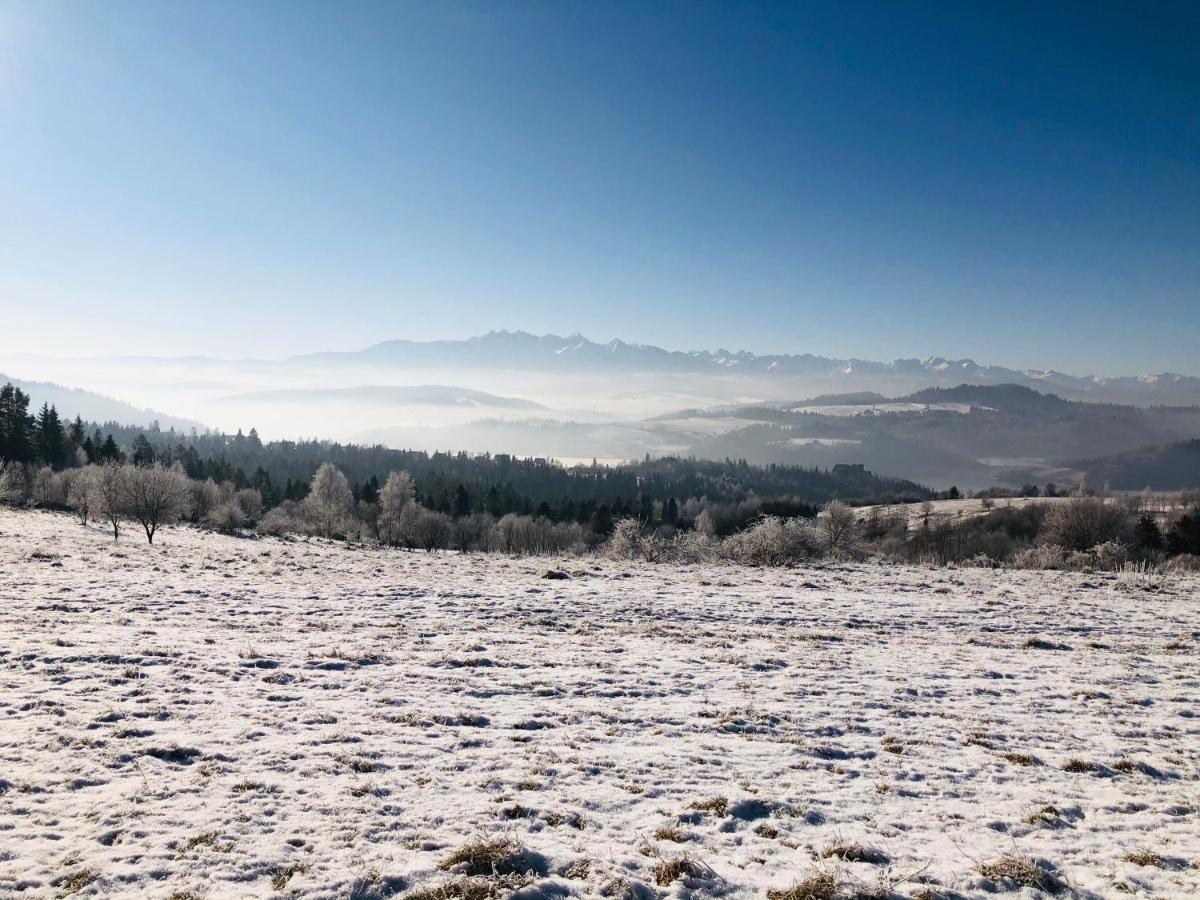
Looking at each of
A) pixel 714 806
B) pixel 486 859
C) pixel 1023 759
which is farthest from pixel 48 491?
pixel 1023 759

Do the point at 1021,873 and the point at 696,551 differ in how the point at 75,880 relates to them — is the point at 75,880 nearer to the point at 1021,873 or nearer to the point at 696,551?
the point at 1021,873

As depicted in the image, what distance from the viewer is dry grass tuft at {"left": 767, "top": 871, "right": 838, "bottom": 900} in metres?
7.09

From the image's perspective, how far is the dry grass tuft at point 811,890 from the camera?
7094 millimetres

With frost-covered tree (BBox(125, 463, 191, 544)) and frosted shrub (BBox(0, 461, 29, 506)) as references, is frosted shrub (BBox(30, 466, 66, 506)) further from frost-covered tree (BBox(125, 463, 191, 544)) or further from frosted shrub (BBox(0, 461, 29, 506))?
frost-covered tree (BBox(125, 463, 191, 544))

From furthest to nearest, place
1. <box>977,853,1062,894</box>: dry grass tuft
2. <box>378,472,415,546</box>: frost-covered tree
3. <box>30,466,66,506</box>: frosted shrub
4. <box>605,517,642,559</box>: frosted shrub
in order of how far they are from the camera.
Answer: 1. <box>378,472,415,546</box>: frost-covered tree
2. <box>30,466,66,506</box>: frosted shrub
3. <box>605,517,642,559</box>: frosted shrub
4. <box>977,853,1062,894</box>: dry grass tuft

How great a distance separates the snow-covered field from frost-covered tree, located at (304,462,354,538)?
223ft

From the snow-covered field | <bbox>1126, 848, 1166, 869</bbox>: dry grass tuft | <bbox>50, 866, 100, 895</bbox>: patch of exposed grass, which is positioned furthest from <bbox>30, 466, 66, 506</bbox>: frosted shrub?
<bbox>1126, 848, 1166, 869</bbox>: dry grass tuft

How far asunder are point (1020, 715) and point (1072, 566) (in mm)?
42175

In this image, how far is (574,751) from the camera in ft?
37.1

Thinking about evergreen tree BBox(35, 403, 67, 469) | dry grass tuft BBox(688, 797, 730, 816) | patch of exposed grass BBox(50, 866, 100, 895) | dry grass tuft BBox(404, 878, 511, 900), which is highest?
evergreen tree BBox(35, 403, 67, 469)

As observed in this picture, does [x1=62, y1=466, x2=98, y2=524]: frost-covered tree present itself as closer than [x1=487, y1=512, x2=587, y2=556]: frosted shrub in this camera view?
Yes

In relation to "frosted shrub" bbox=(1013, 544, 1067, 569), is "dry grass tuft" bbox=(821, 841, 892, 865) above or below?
above

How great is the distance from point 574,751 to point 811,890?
5.23m

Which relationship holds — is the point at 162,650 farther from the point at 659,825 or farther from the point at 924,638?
the point at 924,638
